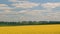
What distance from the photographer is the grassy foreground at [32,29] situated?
257 cm

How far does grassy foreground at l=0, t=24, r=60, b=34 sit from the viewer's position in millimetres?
2574

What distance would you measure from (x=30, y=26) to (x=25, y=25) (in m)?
0.11

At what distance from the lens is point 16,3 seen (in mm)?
2488

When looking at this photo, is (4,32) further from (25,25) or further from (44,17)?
(44,17)

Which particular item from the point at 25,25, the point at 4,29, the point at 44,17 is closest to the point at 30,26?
the point at 25,25

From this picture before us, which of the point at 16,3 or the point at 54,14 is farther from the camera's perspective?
the point at 54,14

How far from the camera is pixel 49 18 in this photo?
262cm

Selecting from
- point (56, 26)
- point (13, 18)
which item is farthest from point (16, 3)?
point (56, 26)

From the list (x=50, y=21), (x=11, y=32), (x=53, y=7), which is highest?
(x=53, y=7)

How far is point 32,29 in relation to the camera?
269 centimetres

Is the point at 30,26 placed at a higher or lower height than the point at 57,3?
lower

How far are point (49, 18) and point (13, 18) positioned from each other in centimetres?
74

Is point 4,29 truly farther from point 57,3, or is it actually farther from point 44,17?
point 57,3

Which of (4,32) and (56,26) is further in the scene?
(56,26)
